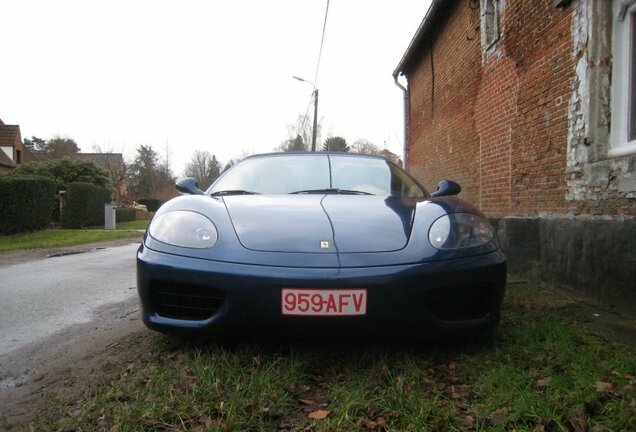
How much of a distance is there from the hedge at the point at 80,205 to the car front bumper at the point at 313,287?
16.5m

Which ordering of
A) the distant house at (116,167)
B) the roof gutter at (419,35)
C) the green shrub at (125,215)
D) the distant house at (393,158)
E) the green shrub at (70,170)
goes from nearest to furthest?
the distant house at (393,158), the roof gutter at (419,35), the green shrub at (70,170), the green shrub at (125,215), the distant house at (116,167)

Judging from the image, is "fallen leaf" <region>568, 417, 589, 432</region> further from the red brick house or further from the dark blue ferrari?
the red brick house

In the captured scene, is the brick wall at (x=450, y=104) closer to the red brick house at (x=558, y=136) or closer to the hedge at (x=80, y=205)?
the red brick house at (x=558, y=136)

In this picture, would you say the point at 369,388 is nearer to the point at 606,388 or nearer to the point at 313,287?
the point at 313,287

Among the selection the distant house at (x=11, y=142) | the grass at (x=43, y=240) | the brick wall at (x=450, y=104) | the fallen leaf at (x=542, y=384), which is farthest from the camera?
the distant house at (x=11, y=142)

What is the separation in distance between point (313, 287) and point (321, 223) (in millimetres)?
449

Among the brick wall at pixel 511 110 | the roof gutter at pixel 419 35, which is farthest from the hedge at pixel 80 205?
the brick wall at pixel 511 110

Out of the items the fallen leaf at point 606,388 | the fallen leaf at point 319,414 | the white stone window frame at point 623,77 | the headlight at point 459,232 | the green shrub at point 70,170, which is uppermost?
the green shrub at point 70,170

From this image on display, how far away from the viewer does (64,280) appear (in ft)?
17.2

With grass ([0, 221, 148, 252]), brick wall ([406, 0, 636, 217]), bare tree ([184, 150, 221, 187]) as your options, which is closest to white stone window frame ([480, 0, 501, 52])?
brick wall ([406, 0, 636, 217])

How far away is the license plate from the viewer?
1.90 m

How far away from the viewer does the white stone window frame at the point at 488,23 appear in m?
5.96

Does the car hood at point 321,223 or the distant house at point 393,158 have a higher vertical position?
the distant house at point 393,158

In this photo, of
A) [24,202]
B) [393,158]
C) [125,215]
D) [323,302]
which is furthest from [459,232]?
[393,158]
